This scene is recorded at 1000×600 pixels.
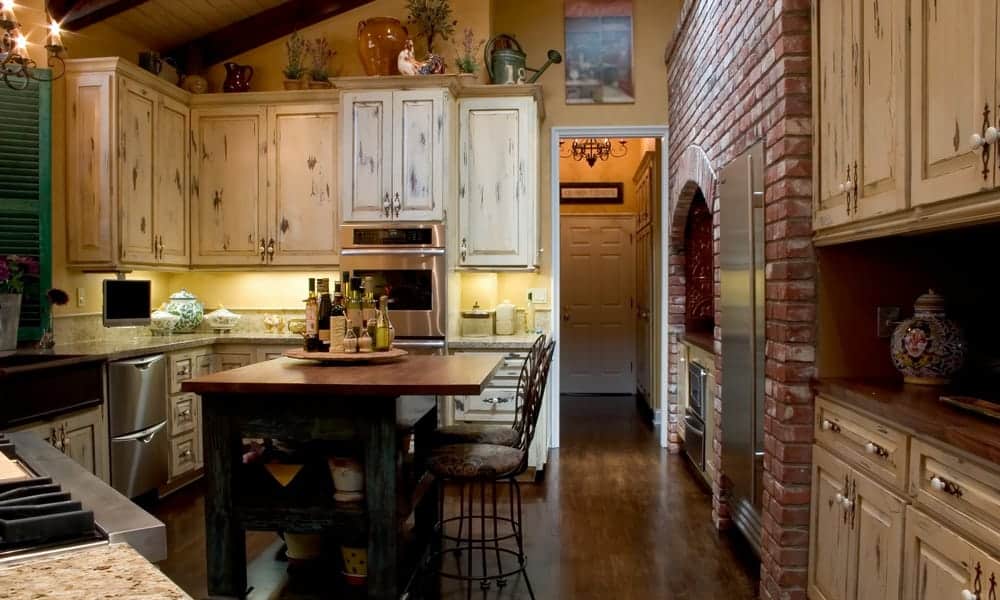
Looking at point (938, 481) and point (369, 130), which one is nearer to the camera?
point (938, 481)

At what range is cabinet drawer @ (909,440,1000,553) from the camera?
57.3 inches

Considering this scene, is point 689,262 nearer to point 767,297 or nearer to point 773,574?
point 767,297

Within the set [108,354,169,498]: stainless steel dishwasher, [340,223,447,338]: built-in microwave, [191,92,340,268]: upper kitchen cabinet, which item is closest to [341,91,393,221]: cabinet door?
[340,223,447,338]: built-in microwave

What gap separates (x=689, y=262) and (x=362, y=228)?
2.50 meters

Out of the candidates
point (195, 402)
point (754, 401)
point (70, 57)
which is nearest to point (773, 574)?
point (754, 401)

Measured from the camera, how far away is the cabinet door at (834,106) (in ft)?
7.18

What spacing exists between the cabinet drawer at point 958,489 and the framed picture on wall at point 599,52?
164 inches

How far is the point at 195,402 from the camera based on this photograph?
4.42 meters

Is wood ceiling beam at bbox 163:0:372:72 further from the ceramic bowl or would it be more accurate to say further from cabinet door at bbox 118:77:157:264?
the ceramic bowl

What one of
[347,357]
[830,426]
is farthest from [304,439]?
[830,426]

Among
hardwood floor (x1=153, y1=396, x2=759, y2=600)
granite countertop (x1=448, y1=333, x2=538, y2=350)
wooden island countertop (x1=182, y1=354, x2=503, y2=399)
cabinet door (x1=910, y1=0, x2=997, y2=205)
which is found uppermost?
cabinet door (x1=910, y1=0, x2=997, y2=205)

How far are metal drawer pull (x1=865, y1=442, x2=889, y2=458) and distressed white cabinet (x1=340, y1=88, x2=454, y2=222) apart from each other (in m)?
3.11

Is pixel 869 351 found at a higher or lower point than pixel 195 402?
higher

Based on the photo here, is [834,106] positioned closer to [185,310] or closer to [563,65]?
[563,65]
